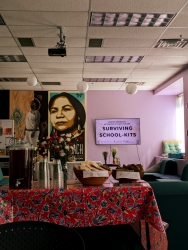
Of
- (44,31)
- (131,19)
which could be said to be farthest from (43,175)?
(44,31)

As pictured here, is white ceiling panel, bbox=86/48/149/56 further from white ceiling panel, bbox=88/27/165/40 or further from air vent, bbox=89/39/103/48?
white ceiling panel, bbox=88/27/165/40

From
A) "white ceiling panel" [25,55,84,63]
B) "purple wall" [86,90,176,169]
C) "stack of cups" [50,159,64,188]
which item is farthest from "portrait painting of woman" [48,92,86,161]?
"stack of cups" [50,159,64,188]

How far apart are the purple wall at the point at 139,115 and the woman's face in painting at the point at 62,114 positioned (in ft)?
2.13

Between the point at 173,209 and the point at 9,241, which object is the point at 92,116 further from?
the point at 9,241

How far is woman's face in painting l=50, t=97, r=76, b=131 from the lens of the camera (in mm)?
11055

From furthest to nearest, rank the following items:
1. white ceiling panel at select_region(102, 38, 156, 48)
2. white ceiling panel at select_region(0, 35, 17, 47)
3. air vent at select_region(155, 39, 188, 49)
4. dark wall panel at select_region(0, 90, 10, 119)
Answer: dark wall panel at select_region(0, 90, 10, 119)
air vent at select_region(155, 39, 188, 49)
white ceiling panel at select_region(102, 38, 156, 48)
white ceiling panel at select_region(0, 35, 17, 47)

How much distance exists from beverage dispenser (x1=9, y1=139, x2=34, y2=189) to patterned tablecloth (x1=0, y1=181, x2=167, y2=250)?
2.4 inches

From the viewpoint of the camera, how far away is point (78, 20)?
493 centimetres

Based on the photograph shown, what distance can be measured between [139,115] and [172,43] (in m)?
5.57

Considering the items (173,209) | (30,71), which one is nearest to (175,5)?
(173,209)

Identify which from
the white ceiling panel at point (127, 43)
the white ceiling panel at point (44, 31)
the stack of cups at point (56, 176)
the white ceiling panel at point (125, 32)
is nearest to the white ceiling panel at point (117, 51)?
the white ceiling panel at point (127, 43)

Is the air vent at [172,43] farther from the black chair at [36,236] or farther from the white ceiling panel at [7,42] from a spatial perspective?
the black chair at [36,236]

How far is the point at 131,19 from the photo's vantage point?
494 cm

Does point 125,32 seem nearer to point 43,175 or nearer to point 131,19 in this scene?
point 131,19
